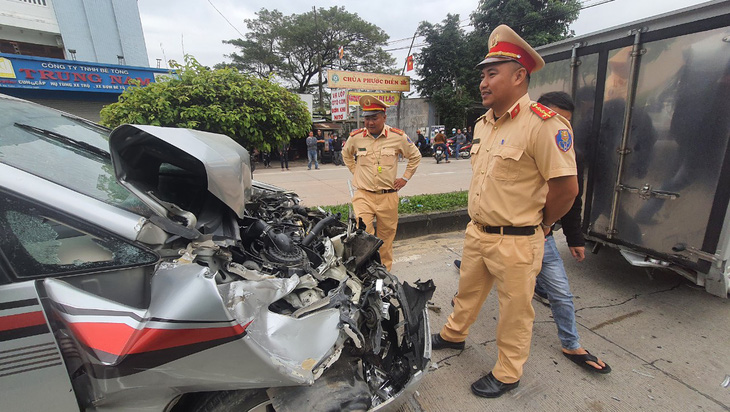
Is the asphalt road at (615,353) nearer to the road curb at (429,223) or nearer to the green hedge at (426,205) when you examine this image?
the road curb at (429,223)

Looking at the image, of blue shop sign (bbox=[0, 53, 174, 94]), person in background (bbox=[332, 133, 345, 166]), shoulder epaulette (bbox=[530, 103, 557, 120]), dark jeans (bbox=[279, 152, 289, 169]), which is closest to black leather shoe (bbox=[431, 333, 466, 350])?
shoulder epaulette (bbox=[530, 103, 557, 120])

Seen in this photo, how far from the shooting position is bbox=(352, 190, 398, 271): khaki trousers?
3377 millimetres

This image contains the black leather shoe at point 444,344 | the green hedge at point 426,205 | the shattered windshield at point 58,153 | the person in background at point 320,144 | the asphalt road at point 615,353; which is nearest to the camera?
the shattered windshield at point 58,153

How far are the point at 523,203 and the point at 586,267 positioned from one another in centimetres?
257

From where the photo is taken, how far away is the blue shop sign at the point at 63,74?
10.0m

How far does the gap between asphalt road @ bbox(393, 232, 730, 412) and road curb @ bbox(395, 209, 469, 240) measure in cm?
122

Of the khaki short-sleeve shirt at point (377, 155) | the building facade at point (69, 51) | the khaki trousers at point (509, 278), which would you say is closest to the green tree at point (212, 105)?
the khaki short-sleeve shirt at point (377, 155)

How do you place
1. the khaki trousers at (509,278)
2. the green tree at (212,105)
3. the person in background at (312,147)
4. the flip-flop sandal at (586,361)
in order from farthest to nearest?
1. the person in background at (312,147)
2. the green tree at (212,105)
3. the flip-flop sandal at (586,361)
4. the khaki trousers at (509,278)

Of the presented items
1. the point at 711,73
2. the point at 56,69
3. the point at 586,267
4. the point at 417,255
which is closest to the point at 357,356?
the point at 417,255

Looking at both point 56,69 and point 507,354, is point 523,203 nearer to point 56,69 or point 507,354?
point 507,354

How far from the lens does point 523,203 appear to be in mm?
1870

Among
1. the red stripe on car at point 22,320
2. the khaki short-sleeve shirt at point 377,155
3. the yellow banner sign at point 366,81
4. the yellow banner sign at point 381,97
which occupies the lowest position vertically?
the red stripe on car at point 22,320

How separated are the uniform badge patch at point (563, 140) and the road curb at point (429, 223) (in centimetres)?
303

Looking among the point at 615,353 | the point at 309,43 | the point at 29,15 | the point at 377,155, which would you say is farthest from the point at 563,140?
the point at 309,43
